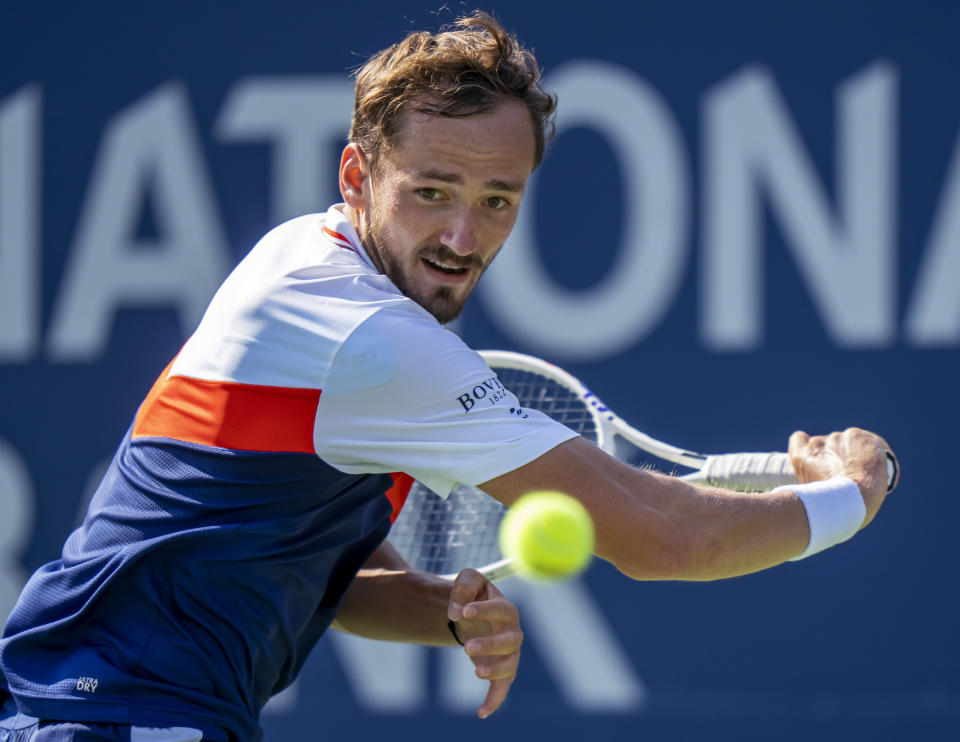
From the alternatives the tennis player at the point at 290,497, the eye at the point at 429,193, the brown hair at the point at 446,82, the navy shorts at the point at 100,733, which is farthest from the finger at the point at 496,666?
the brown hair at the point at 446,82

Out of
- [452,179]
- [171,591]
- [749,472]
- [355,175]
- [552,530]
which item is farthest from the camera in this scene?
[749,472]

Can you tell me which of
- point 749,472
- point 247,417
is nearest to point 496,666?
point 247,417

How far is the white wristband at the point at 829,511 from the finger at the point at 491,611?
19.4 inches

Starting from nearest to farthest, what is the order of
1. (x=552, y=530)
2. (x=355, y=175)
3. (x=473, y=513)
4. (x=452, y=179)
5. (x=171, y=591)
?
1. (x=552, y=530)
2. (x=171, y=591)
3. (x=452, y=179)
4. (x=355, y=175)
5. (x=473, y=513)

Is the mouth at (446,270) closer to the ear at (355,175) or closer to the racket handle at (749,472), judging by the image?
the ear at (355,175)

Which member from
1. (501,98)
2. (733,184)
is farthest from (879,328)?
(501,98)

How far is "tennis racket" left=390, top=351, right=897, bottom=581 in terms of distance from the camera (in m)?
2.54

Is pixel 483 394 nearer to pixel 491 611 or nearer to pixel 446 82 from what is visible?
pixel 491 611

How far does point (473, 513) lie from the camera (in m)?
2.87

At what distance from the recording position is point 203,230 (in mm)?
4879

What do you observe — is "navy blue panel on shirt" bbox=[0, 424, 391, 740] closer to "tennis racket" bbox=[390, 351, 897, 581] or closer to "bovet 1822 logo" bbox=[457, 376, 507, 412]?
"bovet 1822 logo" bbox=[457, 376, 507, 412]

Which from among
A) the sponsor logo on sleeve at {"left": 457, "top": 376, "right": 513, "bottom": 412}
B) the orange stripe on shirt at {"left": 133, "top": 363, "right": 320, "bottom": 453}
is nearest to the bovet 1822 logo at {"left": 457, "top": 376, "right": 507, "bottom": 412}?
the sponsor logo on sleeve at {"left": 457, "top": 376, "right": 513, "bottom": 412}

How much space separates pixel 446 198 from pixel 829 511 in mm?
861

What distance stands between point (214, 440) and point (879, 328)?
311 centimetres
